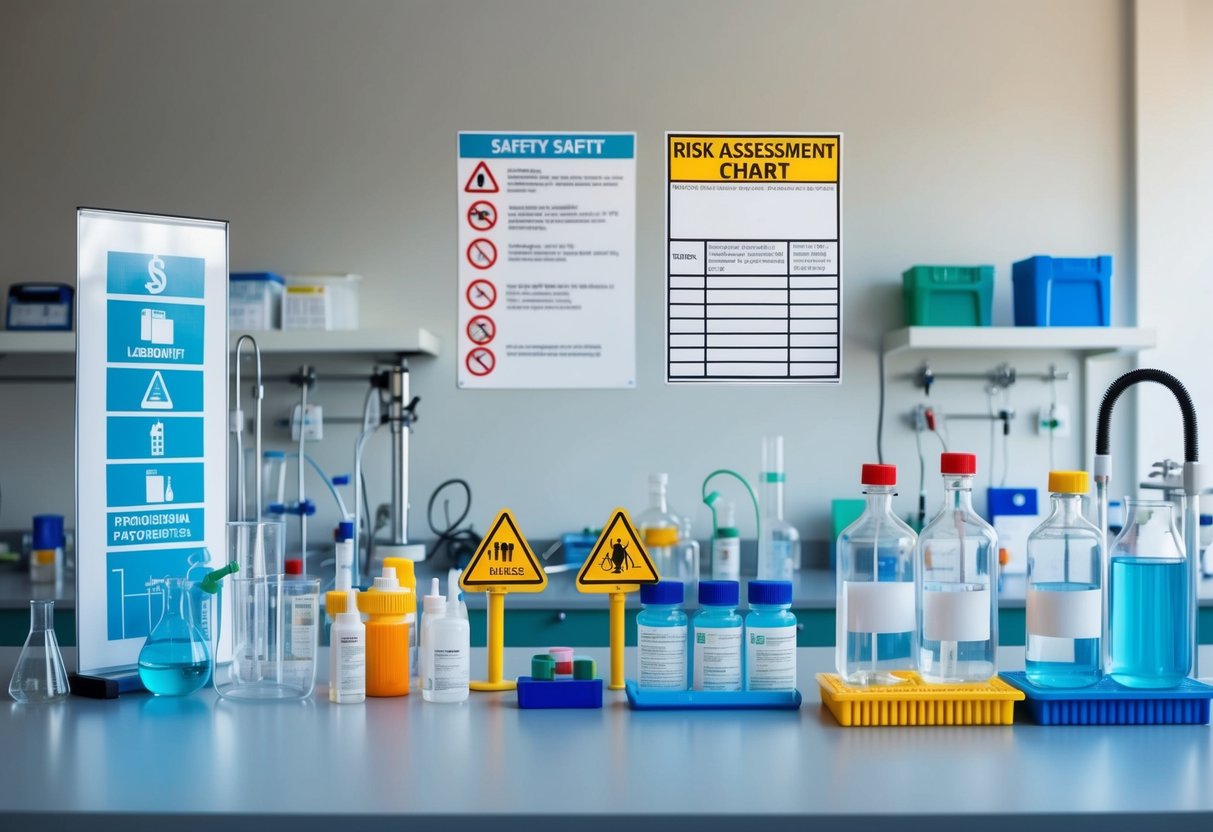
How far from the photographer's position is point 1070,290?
349 cm

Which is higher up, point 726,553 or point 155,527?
point 155,527

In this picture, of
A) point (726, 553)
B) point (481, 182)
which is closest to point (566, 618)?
point (726, 553)

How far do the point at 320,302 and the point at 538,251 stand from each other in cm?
106

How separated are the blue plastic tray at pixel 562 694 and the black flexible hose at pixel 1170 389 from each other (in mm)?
767

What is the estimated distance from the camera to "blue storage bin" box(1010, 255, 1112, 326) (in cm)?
346

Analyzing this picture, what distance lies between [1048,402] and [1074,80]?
1122 mm

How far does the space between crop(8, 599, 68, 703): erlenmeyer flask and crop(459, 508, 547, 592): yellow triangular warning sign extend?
0.58 m

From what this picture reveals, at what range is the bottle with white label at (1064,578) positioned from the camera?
144cm

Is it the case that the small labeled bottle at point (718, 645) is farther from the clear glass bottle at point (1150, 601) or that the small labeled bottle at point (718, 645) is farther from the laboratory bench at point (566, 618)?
the laboratory bench at point (566, 618)

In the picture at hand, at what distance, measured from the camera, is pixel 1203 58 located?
3781 millimetres

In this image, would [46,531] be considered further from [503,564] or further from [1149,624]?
[1149,624]

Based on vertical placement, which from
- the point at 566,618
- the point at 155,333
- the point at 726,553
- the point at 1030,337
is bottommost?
the point at 566,618

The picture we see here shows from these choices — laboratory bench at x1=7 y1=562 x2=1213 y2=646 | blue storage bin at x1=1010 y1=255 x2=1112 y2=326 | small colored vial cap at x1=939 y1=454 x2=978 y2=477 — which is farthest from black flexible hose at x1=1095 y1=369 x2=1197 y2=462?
blue storage bin at x1=1010 y1=255 x2=1112 y2=326

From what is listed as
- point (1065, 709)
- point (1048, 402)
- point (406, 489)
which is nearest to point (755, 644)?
point (1065, 709)
